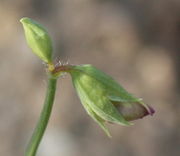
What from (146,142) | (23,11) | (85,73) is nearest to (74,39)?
(23,11)

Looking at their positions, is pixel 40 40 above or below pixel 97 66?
above

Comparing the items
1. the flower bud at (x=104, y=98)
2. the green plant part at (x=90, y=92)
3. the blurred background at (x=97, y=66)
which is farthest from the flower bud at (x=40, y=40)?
the blurred background at (x=97, y=66)

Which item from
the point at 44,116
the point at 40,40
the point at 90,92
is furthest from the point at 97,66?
the point at 44,116

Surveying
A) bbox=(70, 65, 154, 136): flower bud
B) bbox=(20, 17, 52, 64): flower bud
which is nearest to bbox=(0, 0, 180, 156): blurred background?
bbox=(70, 65, 154, 136): flower bud

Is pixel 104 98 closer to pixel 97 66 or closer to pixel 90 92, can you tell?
pixel 90 92

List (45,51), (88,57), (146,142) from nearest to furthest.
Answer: (45,51) < (146,142) < (88,57)

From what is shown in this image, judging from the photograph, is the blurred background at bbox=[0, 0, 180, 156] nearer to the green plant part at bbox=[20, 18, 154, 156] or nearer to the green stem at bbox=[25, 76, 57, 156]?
the green plant part at bbox=[20, 18, 154, 156]

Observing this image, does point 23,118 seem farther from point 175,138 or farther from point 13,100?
point 175,138
